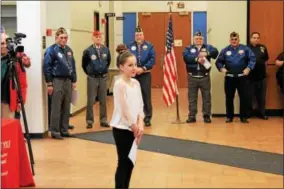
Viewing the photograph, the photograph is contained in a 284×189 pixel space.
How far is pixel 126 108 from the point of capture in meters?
3.86

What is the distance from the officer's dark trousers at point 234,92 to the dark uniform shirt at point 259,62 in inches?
15.9

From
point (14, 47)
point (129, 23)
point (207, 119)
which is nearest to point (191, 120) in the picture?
point (207, 119)

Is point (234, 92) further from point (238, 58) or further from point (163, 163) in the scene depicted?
point (163, 163)

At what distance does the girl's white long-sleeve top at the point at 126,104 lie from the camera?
12.5 feet

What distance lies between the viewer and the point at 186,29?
17.0 m

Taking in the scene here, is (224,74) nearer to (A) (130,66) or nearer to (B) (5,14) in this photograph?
(B) (5,14)

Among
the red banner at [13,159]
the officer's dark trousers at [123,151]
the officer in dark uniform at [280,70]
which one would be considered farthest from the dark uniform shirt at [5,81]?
the officer in dark uniform at [280,70]

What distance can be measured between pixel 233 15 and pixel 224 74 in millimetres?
1277

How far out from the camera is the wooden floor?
5113 millimetres

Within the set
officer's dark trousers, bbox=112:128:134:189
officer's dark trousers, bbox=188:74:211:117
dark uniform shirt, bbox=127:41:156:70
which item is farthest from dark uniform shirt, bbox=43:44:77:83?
officer's dark trousers, bbox=112:128:134:189

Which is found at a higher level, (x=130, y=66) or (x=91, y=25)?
(x=91, y=25)

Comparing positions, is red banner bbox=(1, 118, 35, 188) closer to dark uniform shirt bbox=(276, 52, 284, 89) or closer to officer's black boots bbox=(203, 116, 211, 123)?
officer's black boots bbox=(203, 116, 211, 123)

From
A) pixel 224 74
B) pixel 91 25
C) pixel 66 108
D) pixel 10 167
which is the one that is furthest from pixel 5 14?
pixel 10 167

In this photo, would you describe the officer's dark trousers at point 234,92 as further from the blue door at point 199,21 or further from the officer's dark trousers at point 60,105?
the blue door at point 199,21
